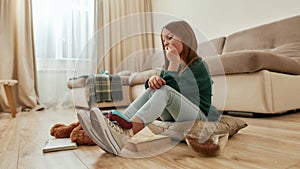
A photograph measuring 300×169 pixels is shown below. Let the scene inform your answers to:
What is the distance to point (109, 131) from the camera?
0.62 meters

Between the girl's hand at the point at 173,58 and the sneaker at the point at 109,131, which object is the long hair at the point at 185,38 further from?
the sneaker at the point at 109,131

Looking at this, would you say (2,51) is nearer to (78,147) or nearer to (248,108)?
(78,147)

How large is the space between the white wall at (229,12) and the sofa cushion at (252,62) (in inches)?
27.0

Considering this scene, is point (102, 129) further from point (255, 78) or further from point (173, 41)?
point (255, 78)

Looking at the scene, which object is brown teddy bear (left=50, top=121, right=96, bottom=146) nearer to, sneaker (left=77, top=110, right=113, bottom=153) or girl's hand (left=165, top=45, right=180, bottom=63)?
sneaker (left=77, top=110, right=113, bottom=153)

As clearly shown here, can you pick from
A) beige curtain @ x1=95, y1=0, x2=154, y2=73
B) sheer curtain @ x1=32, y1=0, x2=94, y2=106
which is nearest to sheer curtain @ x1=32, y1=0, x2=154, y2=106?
sheer curtain @ x1=32, y1=0, x2=94, y2=106

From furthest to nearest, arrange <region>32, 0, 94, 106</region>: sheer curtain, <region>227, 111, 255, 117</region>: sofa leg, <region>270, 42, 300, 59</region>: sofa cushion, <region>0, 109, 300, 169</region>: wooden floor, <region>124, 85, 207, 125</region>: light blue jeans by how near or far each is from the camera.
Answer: <region>32, 0, 94, 106</region>: sheer curtain, <region>270, 42, 300, 59</region>: sofa cushion, <region>227, 111, 255, 117</region>: sofa leg, <region>124, 85, 207, 125</region>: light blue jeans, <region>0, 109, 300, 169</region>: wooden floor

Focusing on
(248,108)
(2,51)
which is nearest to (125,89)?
(248,108)

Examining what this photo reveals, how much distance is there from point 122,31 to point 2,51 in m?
2.28

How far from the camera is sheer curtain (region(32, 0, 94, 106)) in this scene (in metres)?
2.84

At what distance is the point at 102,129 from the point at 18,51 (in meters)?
2.52

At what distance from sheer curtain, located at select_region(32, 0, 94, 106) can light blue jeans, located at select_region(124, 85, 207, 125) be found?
2.22m

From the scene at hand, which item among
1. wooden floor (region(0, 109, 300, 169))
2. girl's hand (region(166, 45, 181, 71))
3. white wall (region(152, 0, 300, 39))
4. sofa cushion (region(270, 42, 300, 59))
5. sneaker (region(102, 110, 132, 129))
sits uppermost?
white wall (region(152, 0, 300, 39))

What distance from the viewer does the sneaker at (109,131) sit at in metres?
0.62
